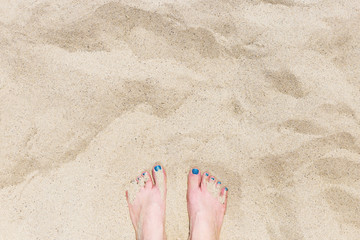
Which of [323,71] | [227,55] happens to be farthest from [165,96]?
[323,71]

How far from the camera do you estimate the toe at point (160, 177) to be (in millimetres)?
1529

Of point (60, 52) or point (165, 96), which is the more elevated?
point (60, 52)

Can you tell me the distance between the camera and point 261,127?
1498 millimetres

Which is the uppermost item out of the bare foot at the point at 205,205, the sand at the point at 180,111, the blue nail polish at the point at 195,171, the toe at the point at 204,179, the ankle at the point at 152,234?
the sand at the point at 180,111

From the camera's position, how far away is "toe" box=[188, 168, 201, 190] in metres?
1.54

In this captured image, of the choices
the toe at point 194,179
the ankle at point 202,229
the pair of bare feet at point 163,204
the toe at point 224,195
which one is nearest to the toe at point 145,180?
the pair of bare feet at point 163,204

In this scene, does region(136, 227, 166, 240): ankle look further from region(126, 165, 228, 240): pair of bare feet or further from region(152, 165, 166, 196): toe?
region(152, 165, 166, 196): toe

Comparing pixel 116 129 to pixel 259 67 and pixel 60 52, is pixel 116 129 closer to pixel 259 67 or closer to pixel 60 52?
pixel 60 52

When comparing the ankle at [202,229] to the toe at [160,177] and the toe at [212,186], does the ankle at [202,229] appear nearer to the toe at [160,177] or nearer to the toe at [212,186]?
the toe at [212,186]

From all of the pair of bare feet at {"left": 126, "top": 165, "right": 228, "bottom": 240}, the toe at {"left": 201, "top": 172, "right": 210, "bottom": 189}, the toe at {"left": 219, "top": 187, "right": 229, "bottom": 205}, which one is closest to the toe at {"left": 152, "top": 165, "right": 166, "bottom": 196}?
the pair of bare feet at {"left": 126, "top": 165, "right": 228, "bottom": 240}

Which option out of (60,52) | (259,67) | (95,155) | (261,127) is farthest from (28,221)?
(259,67)

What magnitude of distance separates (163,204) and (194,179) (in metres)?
0.26

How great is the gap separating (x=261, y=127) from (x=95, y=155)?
1055 millimetres

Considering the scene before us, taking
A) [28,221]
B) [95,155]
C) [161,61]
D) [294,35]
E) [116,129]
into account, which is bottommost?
[28,221]
